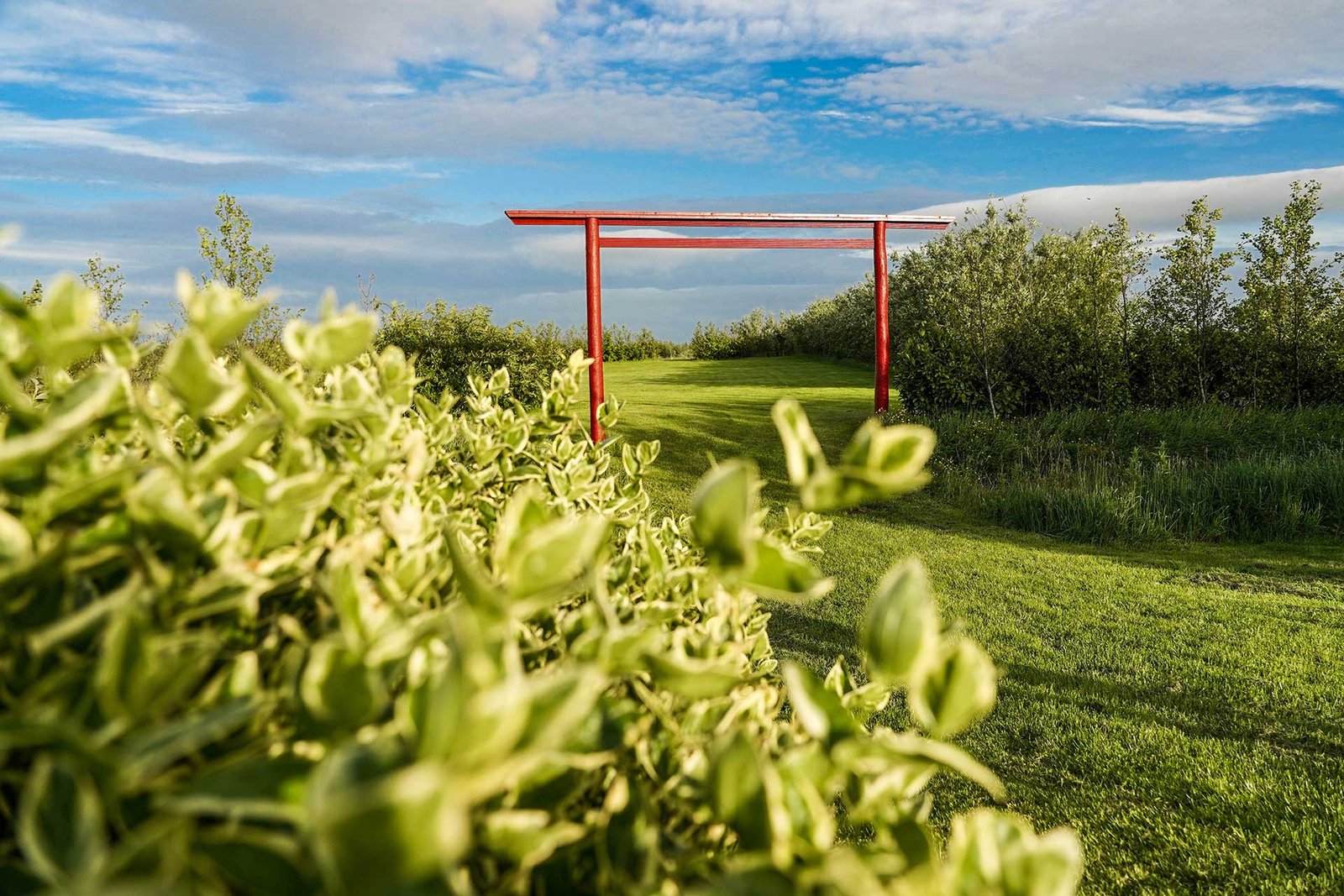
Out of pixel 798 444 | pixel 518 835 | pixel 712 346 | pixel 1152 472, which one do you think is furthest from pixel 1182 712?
pixel 712 346

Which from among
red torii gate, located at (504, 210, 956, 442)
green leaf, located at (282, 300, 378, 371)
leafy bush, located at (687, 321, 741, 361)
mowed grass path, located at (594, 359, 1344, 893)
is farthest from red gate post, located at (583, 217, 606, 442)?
leafy bush, located at (687, 321, 741, 361)

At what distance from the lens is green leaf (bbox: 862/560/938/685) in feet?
2.38

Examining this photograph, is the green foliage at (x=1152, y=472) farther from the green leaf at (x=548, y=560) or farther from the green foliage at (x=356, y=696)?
the green leaf at (x=548, y=560)

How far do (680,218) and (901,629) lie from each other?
11.9 metres

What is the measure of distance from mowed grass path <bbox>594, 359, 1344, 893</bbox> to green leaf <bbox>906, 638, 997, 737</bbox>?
10.6 feet

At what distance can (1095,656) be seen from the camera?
18.5 ft

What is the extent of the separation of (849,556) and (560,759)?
7.67 metres

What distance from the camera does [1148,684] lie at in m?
5.17

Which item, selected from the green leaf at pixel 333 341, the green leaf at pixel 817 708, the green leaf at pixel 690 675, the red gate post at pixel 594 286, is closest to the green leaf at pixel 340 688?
the green leaf at pixel 690 675

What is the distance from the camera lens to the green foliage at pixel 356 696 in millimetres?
527

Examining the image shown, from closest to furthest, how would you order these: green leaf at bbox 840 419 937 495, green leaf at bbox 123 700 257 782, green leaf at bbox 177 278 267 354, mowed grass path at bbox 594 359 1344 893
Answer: green leaf at bbox 123 700 257 782, green leaf at bbox 840 419 937 495, green leaf at bbox 177 278 267 354, mowed grass path at bbox 594 359 1344 893

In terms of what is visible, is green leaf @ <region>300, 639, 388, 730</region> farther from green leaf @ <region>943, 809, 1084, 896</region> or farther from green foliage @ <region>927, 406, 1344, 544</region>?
green foliage @ <region>927, 406, 1344, 544</region>

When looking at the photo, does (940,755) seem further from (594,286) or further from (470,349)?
(470,349)

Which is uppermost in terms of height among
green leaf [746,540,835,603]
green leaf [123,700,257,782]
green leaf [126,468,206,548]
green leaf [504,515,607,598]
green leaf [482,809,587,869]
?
green leaf [126,468,206,548]
